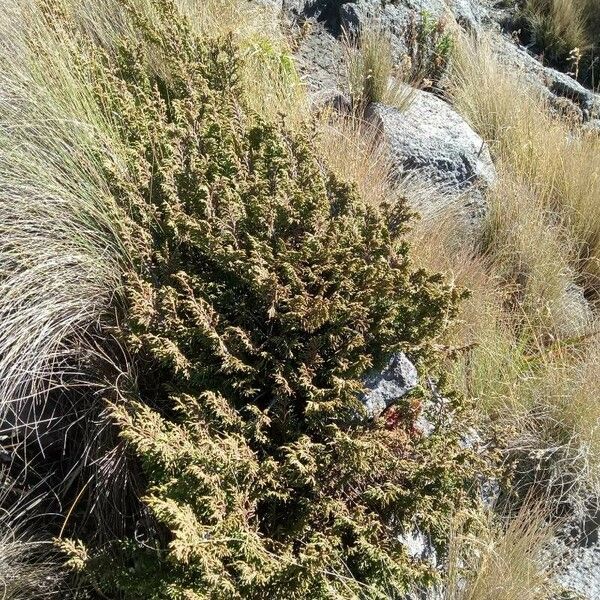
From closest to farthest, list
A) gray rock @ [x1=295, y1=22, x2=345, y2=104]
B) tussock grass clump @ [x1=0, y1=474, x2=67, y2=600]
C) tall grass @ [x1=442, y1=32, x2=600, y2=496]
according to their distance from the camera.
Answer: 1. tussock grass clump @ [x1=0, y1=474, x2=67, y2=600]
2. tall grass @ [x1=442, y1=32, x2=600, y2=496]
3. gray rock @ [x1=295, y1=22, x2=345, y2=104]

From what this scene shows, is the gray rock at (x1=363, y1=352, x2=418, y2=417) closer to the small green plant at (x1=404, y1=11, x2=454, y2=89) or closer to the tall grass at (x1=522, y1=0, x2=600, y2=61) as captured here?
the small green plant at (x1=404, y1=11, x2=454, y2=89)

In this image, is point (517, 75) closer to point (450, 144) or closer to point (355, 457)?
point (450, 144)

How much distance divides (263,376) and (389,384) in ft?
1.42

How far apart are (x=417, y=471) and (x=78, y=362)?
122 cm

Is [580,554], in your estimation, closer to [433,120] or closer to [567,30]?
[433,120]

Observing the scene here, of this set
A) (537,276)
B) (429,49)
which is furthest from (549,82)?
(537,276)

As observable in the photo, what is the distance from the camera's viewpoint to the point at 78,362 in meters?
2.47

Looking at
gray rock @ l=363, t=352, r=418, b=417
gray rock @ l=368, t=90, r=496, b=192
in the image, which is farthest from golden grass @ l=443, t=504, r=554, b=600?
gray rock @ l=368, t=90, r=496, b=192

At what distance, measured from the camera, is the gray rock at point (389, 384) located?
7.82 feet

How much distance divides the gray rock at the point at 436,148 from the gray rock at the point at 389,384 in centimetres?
173

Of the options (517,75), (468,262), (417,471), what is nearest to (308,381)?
(417,471)

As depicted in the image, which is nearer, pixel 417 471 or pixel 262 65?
pixel 417 471

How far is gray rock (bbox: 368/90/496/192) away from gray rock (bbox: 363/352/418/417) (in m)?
1.73

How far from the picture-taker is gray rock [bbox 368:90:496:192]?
409 centimetres
